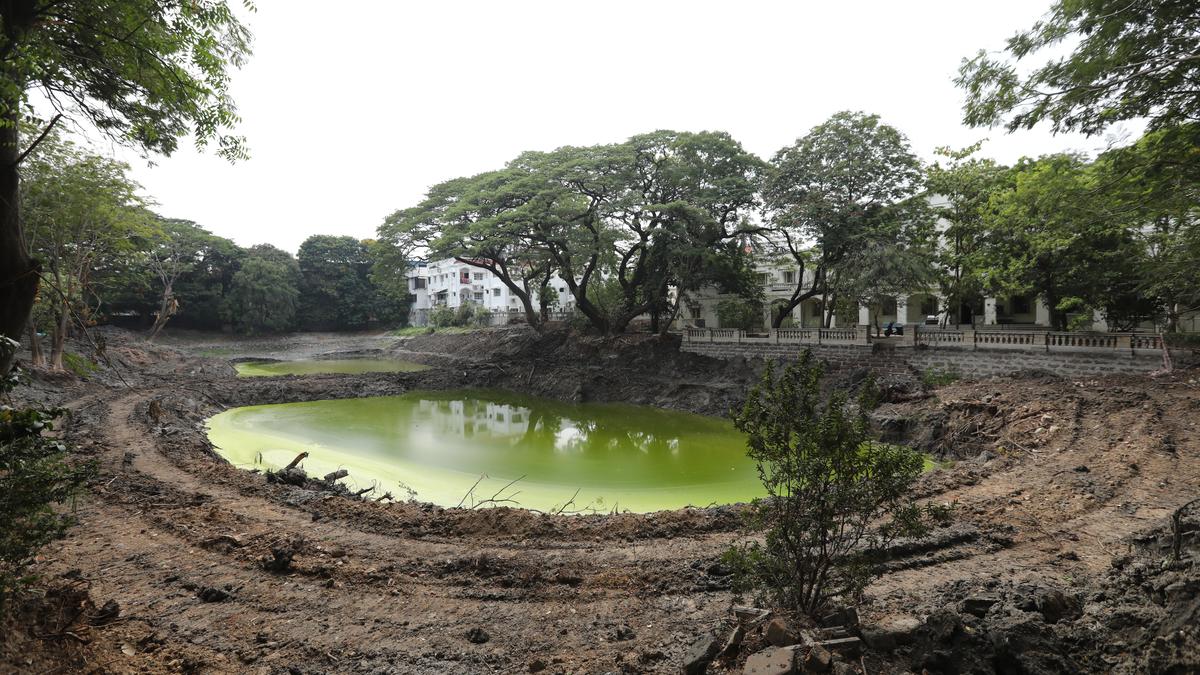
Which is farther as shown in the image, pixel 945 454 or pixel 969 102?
pixel 945 454

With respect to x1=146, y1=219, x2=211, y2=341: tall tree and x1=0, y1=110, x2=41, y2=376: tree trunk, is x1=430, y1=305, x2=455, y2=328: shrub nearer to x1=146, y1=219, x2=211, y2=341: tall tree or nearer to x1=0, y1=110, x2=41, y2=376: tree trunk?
x1=146, y1=219, x2=211, y2=341: tall tree

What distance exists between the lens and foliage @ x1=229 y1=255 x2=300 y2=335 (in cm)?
3422

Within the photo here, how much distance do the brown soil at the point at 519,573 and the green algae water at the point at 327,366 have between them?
16614 millimetres

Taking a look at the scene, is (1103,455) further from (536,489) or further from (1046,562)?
(536,489)

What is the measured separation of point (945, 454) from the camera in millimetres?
9719

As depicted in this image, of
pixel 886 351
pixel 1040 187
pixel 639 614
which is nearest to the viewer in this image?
pixel 639 614

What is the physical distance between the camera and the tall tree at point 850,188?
Answer: 16.2 metres

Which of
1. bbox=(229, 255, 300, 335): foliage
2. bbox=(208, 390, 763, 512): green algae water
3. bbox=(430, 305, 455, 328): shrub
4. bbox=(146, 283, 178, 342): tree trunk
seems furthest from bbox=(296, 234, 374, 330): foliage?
bbox=(208, 390, 763, 512): green algae water

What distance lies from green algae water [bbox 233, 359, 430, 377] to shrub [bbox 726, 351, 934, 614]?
22321 mm

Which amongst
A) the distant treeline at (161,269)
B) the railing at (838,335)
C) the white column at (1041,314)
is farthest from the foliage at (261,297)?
the white column at (1041,314)

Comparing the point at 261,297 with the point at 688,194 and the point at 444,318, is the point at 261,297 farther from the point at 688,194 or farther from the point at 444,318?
the point at 688,194

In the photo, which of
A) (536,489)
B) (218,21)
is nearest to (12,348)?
(218,21)

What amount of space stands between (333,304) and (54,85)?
1598 inches

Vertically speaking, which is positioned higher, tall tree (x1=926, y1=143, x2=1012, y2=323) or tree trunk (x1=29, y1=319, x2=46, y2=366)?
tall tree (x1=926, y1=143, x2=1012, y2=323)
